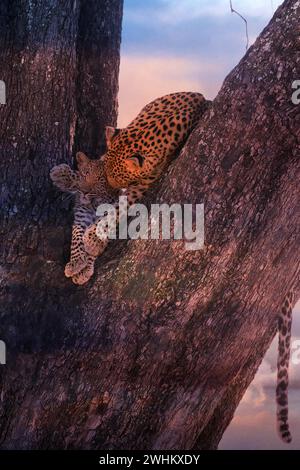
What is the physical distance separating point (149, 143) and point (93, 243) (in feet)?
3.25

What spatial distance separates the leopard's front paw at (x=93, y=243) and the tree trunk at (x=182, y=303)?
111 millimetres

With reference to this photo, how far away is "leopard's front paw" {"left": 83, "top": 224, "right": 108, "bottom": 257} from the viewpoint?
16.3 ft

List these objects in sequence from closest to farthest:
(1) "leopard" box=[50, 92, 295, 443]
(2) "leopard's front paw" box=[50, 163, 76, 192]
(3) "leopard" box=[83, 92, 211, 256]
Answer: (2) "leopard's front paw" box=[50, 163, 76, 192]
(1) "leopard" box=[50, 92, 295, 443]
(3) "leopard" box=[83, 92, 211, 256]

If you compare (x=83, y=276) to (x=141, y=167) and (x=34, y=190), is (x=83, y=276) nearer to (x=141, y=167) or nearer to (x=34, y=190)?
(x=34, y=190)

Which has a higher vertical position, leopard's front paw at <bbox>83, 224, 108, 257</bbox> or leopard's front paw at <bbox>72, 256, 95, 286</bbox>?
leopard's front paw at <bbox>83, 224, 108, 257</bbox>

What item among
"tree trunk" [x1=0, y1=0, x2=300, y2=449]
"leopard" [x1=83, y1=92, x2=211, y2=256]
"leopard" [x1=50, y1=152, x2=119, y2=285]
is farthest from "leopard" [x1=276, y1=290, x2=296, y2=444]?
"leopard" [x1=50, y1=152, x2=119, y2=285]

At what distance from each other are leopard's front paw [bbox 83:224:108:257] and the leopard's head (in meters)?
0.74

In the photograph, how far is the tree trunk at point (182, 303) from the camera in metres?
4.41

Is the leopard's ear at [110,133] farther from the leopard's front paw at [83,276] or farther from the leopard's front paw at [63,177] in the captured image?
the leopard's front paw at [83,276]

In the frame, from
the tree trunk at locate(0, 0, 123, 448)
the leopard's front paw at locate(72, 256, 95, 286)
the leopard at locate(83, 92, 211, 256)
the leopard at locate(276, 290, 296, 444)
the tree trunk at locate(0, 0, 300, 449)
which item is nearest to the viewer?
the tree trunk at locate(0, 0, 300, 449)

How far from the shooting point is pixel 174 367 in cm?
460

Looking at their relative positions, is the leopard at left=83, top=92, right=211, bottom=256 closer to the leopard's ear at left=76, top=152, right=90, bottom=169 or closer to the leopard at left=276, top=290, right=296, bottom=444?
the leopard's ear at left=76, top=152, right=90, bottom=169

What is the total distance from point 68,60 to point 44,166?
69cm

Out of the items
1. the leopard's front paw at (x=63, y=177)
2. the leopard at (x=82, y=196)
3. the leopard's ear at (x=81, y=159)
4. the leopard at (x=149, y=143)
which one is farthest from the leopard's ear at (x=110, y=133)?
the leopard's front paw at (x=63, y=177)
